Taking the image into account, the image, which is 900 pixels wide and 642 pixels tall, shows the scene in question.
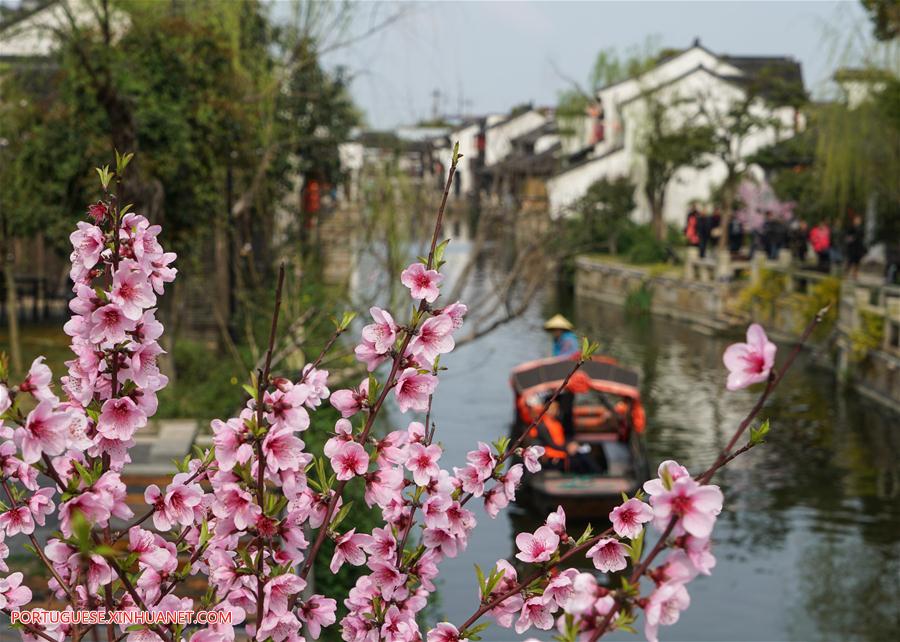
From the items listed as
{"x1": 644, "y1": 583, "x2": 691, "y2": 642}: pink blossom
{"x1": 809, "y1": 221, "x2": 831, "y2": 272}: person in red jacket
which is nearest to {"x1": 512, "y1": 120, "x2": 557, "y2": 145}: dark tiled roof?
{"x1": 809, "y1": 221, "x2": 831, "y2": 272}: person in red jacket

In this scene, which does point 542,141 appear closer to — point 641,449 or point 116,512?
point 641,449

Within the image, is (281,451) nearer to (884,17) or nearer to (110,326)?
(110,326)

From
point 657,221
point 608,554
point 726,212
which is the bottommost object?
point 657,221

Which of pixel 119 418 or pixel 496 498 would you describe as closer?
pixel 119 418

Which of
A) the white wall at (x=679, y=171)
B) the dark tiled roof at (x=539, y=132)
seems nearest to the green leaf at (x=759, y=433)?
the white wall at (x=679, y=171)

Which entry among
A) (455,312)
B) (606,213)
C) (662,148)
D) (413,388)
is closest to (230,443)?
(413,388)

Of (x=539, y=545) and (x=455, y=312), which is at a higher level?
(x=455, y=312)

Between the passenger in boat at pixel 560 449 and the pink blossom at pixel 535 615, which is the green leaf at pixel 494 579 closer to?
the pink blossom at pixel 535 615

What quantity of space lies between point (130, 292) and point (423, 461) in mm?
853

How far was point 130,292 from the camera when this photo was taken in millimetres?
2828

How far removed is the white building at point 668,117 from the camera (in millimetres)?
47281

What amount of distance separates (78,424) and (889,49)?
2363cm

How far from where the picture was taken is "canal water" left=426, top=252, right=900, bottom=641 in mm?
12188

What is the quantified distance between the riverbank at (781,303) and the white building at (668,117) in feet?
24.6
